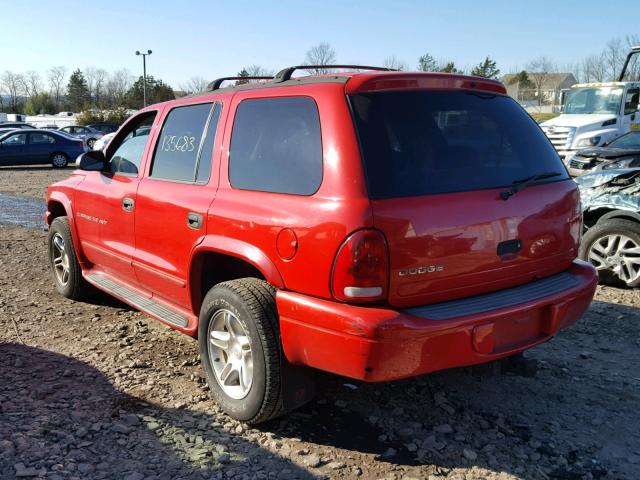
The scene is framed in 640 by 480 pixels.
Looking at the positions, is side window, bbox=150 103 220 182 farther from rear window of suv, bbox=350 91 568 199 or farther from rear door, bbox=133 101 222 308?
rear window of suv, bbox=350 91 568 199

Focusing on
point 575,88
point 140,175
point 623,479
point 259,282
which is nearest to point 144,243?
point 140,175

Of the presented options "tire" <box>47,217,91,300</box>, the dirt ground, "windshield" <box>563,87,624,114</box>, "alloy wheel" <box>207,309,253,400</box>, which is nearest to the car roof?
"alloy wheel" <box>207,309,253,400</box>

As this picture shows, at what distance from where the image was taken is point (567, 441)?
10.3 ft

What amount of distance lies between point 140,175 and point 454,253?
245cm

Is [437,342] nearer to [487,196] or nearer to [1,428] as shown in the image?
[487,196]

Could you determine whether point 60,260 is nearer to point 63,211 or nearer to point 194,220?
point 63,211

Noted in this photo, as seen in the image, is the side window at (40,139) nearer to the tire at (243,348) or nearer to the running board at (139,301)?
the running board at (139,301)

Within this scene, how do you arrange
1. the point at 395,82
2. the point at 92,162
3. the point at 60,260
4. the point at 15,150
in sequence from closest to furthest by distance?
the point at 395,82
the point at 92,162
the point at 60,260
the point at 15,150

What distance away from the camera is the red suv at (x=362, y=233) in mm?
2676

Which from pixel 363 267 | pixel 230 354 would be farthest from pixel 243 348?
pixel 363 267

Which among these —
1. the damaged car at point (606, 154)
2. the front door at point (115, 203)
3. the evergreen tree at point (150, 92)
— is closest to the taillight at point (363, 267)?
the front door at point (115, 203)

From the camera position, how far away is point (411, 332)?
2615 millimetres

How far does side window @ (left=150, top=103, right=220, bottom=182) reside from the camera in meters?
3.66

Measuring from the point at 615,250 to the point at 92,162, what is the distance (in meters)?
4.82
